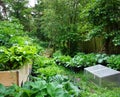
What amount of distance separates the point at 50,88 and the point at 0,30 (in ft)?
6.77

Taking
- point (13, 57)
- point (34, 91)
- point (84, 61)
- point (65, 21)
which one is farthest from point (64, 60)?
point (34, 91)

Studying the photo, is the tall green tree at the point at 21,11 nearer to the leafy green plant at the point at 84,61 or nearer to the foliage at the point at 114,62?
the leafy green plant at the point at 84,61

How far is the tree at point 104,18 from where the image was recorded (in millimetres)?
7879

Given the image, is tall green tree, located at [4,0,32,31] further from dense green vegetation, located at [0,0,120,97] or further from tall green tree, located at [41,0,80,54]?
tall green tree, located at [41,0,80,54]

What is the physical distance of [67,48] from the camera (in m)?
9.74

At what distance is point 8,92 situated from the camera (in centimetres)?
267

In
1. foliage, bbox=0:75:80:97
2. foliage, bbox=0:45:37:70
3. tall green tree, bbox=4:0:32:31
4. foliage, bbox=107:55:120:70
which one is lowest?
foliage, bbox=107:55:120:70

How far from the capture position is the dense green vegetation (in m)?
3.02

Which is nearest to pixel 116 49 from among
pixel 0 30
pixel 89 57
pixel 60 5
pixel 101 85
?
pixel 89 57

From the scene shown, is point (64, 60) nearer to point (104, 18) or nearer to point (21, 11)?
Result: point (104, 18)

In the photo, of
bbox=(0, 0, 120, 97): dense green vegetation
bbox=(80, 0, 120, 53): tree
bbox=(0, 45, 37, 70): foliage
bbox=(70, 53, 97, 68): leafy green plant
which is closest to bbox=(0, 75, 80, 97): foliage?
bbox=(0, 0, 120, 97): dense green vegetation

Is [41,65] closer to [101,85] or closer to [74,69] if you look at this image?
[101,85]

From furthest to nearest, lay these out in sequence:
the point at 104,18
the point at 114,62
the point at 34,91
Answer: the point at 104,18, the point at 114,62, the point at 34,91

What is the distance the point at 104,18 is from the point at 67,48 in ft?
7.89
